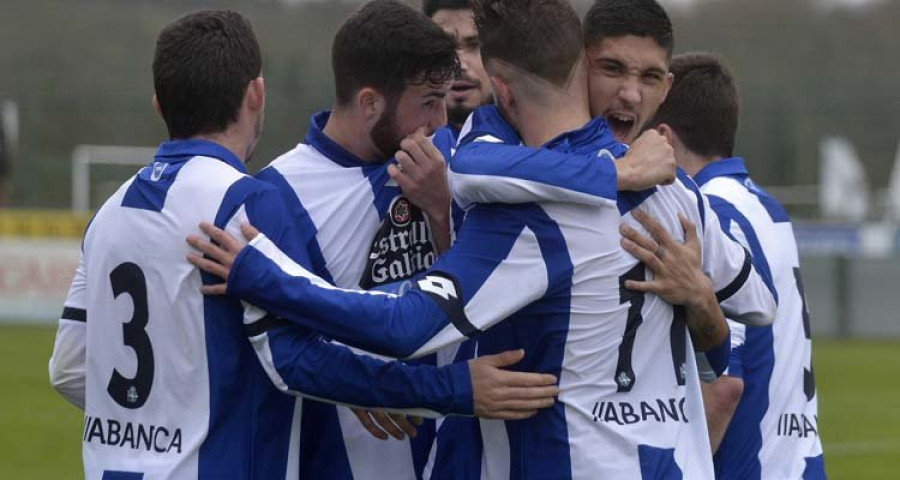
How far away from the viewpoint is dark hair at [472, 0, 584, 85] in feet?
12.7

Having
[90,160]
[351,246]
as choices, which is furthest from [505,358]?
[90,160]

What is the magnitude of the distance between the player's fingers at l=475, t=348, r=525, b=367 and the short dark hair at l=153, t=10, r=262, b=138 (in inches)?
37.7

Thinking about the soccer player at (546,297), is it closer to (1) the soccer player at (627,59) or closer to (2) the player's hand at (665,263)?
(2) the player's hand at (665,263)

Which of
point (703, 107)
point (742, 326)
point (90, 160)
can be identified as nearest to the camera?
point (742, 326)

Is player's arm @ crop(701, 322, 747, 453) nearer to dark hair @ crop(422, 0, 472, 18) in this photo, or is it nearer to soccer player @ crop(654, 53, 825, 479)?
soccer player @ crop(654, 53, 825, 479)

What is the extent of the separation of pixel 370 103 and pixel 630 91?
2.43 feet

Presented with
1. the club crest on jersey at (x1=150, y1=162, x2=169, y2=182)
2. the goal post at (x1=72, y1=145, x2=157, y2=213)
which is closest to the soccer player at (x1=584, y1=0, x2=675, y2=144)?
the club crest on jersey at (x1=150, y1=162, x2=169, y2=182)

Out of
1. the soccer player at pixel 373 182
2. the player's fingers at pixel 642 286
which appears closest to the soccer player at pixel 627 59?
the soccer player at pixel 373 182

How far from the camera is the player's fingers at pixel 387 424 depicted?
166 inches

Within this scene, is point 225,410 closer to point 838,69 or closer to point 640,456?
point 640,456

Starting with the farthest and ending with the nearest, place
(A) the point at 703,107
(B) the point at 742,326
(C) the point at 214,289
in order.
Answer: (A) the point at 703,107 < (B) the point at 742,326 < (C) the point at 214,289

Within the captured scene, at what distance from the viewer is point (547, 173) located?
375cm

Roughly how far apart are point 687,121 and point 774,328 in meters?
0.78

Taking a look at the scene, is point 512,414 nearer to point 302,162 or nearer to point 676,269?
point 676,269
